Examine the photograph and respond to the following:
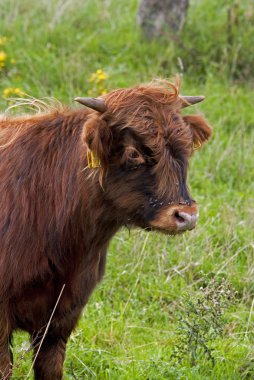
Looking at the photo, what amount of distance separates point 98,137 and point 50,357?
1.42 meters

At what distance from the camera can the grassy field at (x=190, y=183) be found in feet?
18.5

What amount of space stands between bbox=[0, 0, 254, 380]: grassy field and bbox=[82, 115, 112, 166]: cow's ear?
1205 mm

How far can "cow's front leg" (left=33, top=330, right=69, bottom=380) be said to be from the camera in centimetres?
512

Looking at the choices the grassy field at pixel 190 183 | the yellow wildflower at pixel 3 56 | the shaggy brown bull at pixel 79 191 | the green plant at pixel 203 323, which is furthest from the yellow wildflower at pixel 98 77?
the shaggy brown bull at pixel 79 191

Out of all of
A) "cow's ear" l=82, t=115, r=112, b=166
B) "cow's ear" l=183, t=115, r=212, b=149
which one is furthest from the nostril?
"cow's ear" l=183, t=115, r=212, b=149

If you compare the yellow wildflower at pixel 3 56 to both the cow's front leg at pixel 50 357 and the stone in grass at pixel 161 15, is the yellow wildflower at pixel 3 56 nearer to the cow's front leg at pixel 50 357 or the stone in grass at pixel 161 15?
the stone in grass at pixel 161 15

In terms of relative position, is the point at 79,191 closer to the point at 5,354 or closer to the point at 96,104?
the point at 96,104

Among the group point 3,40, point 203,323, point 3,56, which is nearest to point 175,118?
point 203,323

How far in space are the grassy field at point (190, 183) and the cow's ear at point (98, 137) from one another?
3.95 feet

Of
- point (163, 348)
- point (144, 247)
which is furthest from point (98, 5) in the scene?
point (163, 348)

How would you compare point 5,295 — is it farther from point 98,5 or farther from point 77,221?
point 98,5

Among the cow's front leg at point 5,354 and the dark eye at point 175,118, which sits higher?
the dark eye at point 175,118

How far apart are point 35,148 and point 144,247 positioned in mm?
2016

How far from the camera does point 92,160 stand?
4480 mm
